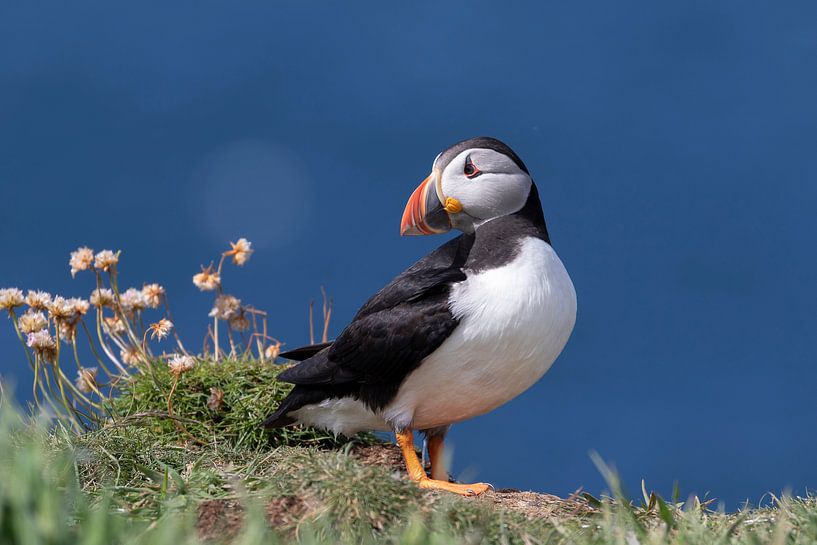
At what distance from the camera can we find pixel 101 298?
585 cm

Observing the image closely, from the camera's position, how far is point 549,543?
3354 millimetres

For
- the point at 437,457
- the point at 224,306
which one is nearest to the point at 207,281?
the point at 224,306

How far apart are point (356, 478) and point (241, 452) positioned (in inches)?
74.1

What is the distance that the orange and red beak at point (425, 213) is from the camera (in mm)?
5160

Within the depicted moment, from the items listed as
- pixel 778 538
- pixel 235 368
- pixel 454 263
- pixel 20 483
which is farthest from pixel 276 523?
pixel 235 368

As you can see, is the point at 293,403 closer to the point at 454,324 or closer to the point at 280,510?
the point at 454,324

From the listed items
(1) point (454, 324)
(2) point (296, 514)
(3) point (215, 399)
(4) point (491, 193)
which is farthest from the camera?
(3) point (215, 399)

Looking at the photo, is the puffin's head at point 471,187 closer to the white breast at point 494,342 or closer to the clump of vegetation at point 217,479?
the white breast at point 494,342

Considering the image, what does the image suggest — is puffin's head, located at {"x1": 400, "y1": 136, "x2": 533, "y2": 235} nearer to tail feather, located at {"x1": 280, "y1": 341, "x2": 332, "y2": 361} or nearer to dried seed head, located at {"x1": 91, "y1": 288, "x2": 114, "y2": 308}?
tail feather, located at {"x1": 280, "y1": 341, "x2": 332, "y2": 361}

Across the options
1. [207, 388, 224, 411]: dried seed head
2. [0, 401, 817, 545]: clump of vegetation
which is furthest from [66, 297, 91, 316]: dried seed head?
[0, 401, 817, 545]: clump of vegetation

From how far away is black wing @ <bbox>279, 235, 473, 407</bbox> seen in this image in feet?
15.4

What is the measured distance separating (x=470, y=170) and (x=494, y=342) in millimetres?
952

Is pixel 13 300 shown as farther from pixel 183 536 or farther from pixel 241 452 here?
pixel 183 536

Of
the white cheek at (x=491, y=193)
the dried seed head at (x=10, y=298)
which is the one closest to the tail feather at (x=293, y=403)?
the white cheek at (x=491, y=193)
